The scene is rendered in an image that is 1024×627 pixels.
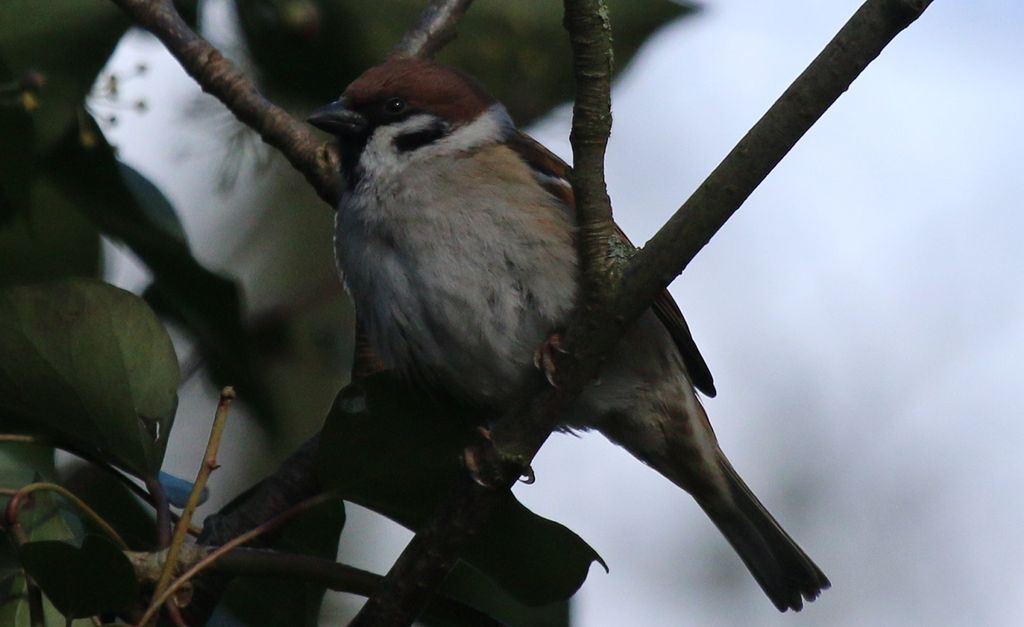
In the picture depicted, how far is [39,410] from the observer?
2.23 meters

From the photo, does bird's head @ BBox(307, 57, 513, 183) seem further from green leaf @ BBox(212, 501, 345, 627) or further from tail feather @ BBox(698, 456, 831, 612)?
tail feather @ BBox(698, 456, 831, 612)

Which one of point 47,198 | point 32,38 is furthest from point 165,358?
point 32,38

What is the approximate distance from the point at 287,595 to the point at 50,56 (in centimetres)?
124

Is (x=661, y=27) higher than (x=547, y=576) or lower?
higher

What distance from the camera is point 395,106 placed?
339cm

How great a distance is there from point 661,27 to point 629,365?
85cm

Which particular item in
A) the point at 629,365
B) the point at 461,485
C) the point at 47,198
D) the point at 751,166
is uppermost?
the point at 751,166

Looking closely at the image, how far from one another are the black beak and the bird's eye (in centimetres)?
7

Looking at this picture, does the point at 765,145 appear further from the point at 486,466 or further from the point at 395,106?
the point at 395,106

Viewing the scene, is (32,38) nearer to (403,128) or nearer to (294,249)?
(403,128)

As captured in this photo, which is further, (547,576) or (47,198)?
(47,198)

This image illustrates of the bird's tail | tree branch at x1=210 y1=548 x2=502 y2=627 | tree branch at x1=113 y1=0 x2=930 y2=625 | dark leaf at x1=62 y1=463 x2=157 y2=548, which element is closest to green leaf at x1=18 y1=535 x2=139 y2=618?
tree branch at x1=210 y1=548 x2=502 y2=627

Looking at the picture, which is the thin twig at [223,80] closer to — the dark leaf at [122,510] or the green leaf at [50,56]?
the green leaf at [50,56]

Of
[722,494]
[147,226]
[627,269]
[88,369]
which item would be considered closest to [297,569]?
[88,369]
